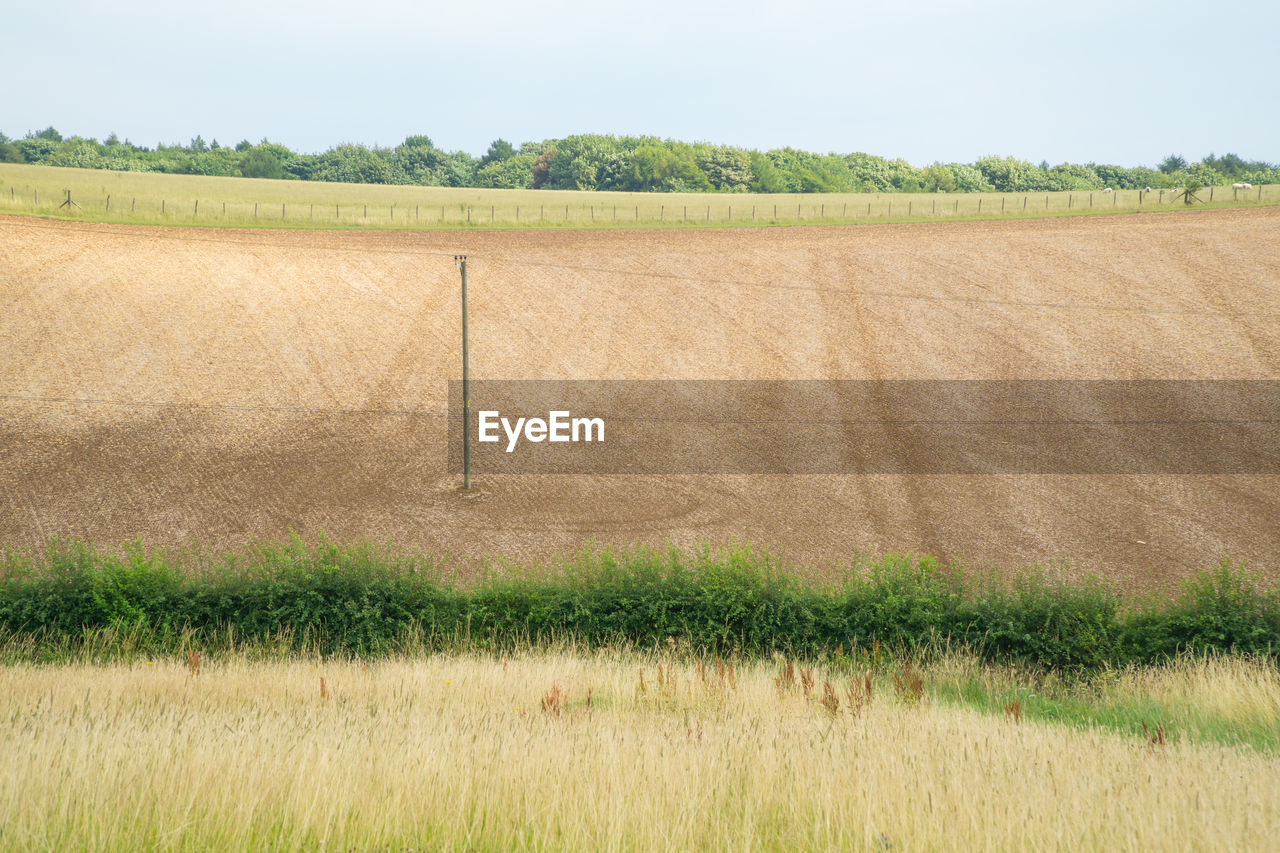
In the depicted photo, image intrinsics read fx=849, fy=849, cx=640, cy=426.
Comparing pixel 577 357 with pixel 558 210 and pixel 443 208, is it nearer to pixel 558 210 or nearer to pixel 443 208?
pixel 443 208

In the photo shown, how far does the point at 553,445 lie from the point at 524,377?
4.68 meters

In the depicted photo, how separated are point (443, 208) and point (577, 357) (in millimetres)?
27427

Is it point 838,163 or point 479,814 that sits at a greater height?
point 838,163

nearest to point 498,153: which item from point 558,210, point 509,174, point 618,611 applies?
point 509,174

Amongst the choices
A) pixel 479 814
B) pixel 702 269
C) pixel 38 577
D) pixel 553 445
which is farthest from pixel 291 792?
pixel 702 269

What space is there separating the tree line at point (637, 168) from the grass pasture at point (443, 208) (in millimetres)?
46377

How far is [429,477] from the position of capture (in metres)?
26.1

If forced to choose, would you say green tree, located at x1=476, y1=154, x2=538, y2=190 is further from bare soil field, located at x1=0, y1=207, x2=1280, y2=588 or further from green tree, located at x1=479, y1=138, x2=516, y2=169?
bare soil field, located at x1=0, y1=207, x2=1280, y2=588

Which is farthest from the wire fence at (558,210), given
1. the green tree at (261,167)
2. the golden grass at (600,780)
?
the green tree at (261,167)

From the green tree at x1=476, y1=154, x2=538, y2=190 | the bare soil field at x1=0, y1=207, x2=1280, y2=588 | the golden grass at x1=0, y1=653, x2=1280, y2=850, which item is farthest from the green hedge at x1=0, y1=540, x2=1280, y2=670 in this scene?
the green tree at x1=476, y1=154, x2=538, y2=190

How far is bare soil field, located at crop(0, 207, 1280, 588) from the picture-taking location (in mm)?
23094

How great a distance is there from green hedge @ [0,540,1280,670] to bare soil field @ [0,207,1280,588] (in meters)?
4.98

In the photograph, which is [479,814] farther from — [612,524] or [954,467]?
[954,467]

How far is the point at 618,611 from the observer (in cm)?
1452
